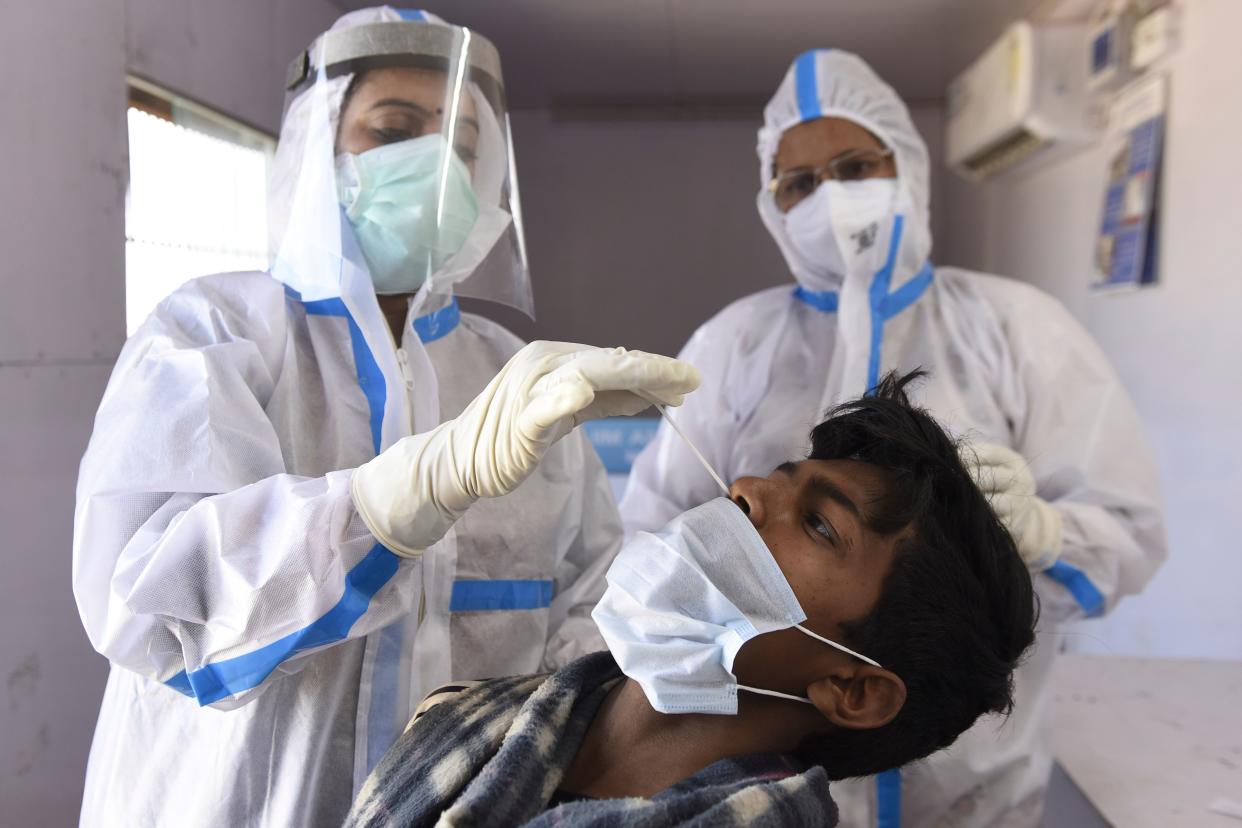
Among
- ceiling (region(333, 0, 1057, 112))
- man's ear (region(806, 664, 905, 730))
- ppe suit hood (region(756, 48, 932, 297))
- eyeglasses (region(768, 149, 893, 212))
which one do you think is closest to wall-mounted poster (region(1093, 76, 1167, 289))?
ceiling (region(333, 0, 1057, 112))

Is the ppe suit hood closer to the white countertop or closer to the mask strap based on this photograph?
the white countertop

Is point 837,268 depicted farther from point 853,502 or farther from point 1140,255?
point 1140,255

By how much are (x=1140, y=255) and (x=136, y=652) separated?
2.65 m

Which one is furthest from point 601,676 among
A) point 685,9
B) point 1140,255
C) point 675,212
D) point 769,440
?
point 675,212

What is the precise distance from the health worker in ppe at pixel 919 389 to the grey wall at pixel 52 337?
3.38 ft

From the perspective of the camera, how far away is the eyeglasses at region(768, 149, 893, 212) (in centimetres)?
185

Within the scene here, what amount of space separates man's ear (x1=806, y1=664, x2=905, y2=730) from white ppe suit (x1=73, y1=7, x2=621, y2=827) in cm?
43

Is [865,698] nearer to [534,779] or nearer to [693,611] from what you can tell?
[693,611]

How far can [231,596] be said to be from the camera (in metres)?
0.97

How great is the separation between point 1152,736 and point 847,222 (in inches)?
39.8

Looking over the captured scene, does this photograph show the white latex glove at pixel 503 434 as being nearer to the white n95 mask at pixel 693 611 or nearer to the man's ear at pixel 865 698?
the white n95 mask at pixel 693 611

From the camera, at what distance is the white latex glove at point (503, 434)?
919 millimetres

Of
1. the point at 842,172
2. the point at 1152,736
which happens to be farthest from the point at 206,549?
the point at 1152,736

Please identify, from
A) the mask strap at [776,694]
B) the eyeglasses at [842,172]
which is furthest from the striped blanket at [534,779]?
the eyeglasses at [842,172]
